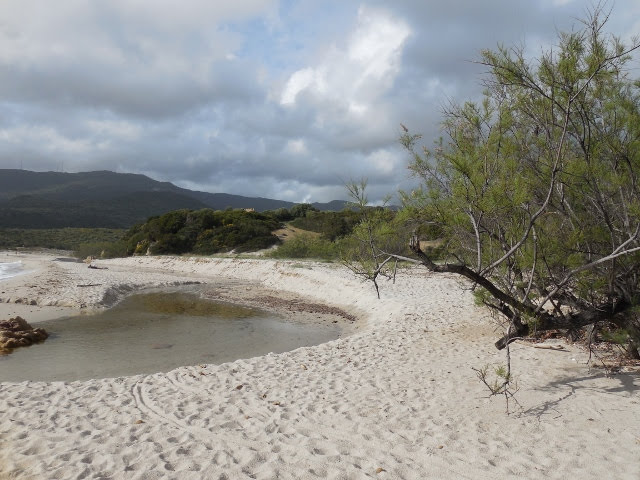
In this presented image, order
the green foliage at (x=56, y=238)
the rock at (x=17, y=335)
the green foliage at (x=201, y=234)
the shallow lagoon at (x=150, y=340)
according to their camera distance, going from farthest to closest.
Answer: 1. the green foliage at (x=56, y=238)
2. the green foliage at (x=201, y=234)
3. the rock at (x=17, y=335)
4. the shallow lagoon at (x=150, y=340)

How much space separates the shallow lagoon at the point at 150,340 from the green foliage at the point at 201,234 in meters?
22.7

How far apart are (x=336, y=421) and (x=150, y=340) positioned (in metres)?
7.03

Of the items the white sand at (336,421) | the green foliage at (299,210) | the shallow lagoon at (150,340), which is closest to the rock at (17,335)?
the shallow lagoon at (150,340)

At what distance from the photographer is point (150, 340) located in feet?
35.1

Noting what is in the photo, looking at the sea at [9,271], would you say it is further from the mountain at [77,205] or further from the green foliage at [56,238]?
the green foliage at [56,238]

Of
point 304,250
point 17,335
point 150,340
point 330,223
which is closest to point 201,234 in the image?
point 330,223

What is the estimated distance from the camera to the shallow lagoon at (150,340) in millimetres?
8234

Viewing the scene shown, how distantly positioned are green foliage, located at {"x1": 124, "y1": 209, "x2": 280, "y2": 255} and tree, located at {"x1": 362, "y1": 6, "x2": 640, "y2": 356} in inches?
1292

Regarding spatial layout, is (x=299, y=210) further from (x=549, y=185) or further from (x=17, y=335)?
(x=549, y=185)

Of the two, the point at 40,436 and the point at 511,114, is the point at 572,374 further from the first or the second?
the point at 40,436

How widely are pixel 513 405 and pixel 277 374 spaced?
3613mm

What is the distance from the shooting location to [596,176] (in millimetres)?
5082

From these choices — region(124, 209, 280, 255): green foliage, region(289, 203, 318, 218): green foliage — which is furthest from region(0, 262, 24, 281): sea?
region(289, 203, 318, 218): green foliage

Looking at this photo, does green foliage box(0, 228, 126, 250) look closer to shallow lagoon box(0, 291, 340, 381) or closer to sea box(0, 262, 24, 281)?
sea box(0, 262, 24, 281)
